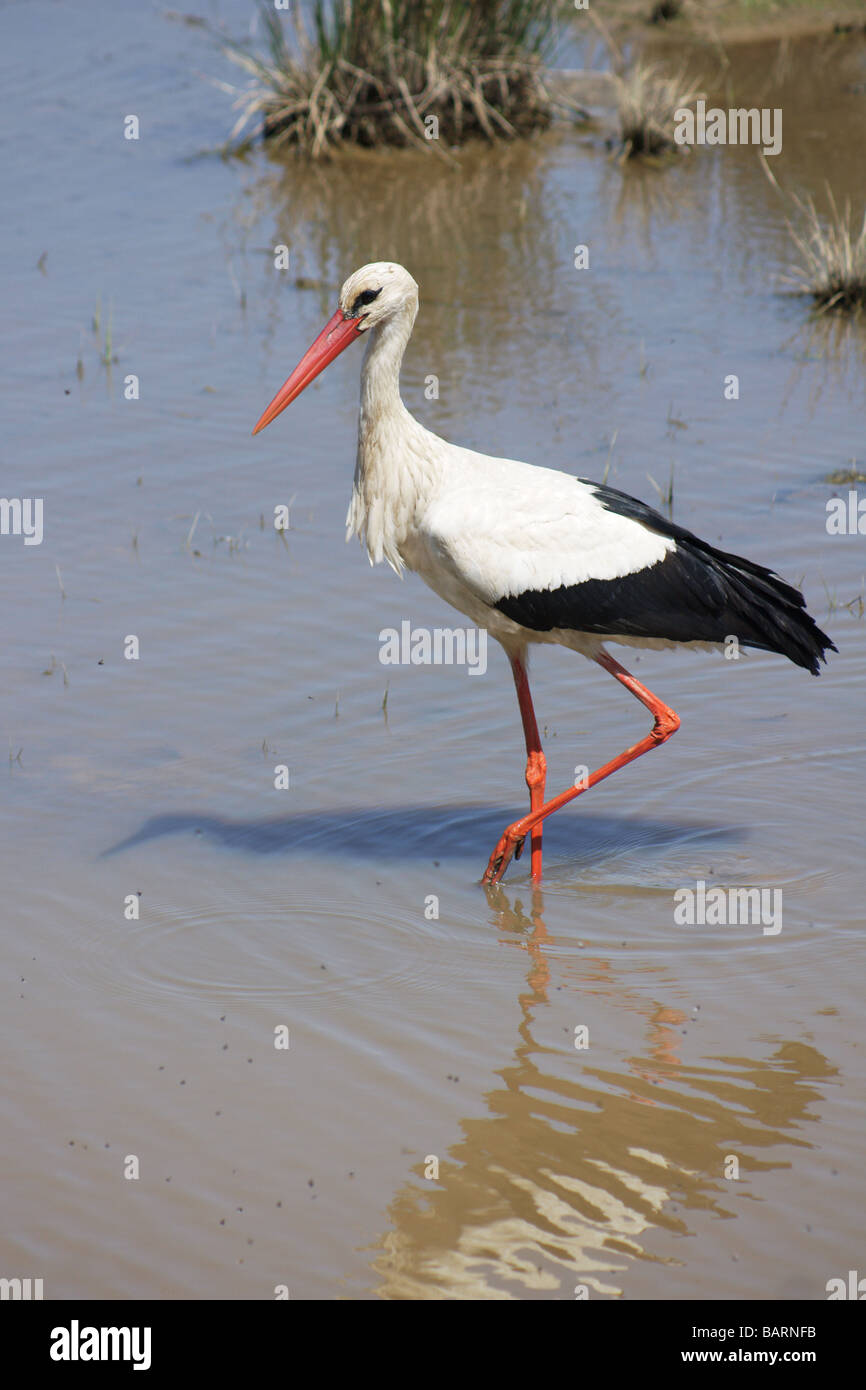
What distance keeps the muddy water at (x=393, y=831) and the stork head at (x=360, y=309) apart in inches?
58.4

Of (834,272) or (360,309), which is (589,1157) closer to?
(360,309)

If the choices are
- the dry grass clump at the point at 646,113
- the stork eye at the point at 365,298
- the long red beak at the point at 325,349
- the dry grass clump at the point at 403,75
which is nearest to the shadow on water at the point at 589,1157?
the long red beak at the point at 325,349

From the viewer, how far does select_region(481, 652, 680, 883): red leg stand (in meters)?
5.91

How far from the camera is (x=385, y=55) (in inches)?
543

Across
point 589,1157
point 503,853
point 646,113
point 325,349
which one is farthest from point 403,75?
point 589,1157

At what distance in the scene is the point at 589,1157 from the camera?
4414 millimetres

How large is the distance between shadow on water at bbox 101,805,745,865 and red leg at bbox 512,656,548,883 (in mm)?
209

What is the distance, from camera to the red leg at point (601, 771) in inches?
233

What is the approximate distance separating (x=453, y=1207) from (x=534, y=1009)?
3.19ft

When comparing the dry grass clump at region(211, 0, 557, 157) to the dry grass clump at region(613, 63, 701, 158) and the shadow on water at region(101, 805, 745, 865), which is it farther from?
the shadow on water at region(101, 805, 745, 865)

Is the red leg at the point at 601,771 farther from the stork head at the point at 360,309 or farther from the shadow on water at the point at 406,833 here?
the stork head at the point at 360,309

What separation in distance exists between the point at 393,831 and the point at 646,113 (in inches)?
380

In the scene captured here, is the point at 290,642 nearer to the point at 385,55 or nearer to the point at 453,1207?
the point at 453,1207

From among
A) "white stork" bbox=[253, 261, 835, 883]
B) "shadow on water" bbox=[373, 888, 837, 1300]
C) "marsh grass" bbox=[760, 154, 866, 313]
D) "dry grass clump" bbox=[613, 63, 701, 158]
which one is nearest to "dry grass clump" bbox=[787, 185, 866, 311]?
"marsh grass" bbox=[760, 154, 866, 313]
